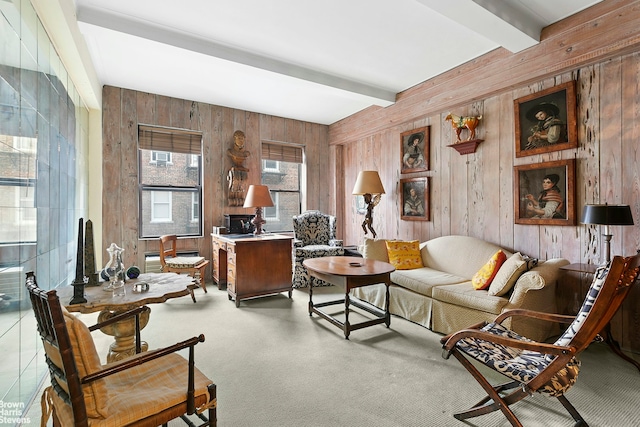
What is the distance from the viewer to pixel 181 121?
4918 mm

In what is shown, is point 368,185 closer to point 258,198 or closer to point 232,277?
point 258,198

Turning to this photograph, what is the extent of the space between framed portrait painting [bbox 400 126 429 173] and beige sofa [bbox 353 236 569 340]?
44.7 inches

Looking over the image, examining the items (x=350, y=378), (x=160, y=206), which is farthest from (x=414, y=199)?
(x=160, y=206)

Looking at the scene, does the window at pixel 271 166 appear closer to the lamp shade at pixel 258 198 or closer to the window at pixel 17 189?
the lamp shade at pixel 258 198

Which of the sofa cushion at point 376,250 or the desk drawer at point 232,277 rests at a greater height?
the sofa cushion at point 376,250

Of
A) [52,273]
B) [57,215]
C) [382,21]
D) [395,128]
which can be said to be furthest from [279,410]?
[395,128]

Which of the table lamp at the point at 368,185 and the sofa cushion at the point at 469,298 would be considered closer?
the sofa cushion at the point at 469,298

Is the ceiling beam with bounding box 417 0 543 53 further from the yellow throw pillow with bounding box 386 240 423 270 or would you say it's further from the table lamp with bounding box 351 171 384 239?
the yellow throw pillow with bounding box 386 240 423 270

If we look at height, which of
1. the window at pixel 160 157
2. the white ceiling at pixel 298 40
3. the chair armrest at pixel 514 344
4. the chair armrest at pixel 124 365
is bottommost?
the chair armrest at pixel 514 344

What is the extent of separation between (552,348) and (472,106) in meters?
3.18

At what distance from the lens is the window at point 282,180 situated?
584 centimetres

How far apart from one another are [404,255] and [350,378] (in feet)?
6.65

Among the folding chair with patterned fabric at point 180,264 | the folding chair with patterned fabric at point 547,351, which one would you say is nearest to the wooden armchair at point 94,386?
the folding chair with patterned fabric at point 547,351

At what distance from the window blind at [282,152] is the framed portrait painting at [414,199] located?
2.16 m
